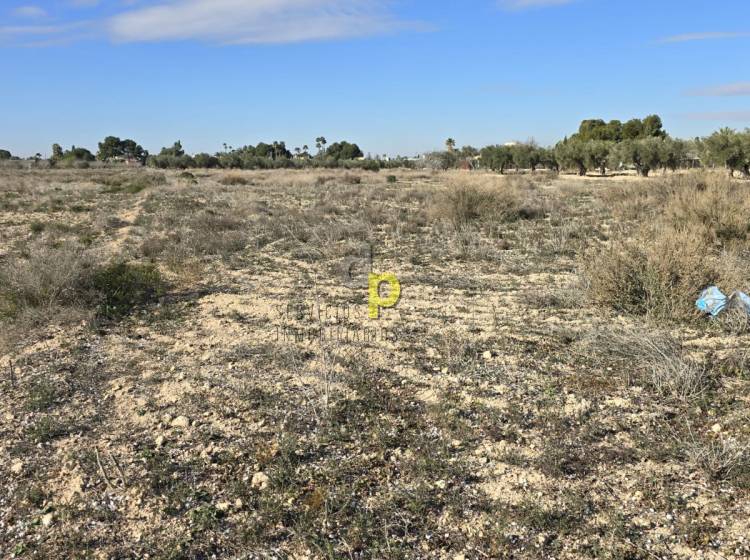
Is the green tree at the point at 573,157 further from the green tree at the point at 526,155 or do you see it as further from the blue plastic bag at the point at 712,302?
the blue plastic bag at the point at 712,302

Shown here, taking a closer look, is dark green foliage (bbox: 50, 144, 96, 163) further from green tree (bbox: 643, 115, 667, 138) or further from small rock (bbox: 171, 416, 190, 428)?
small rock (bbox: 171, 416, 190, 428)

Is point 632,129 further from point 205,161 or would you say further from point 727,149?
point 205,161

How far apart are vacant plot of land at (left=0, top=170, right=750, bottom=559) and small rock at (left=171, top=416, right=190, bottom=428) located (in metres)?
0.01

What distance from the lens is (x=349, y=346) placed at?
5707 mm

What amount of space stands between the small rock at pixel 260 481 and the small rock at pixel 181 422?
3.13 ft

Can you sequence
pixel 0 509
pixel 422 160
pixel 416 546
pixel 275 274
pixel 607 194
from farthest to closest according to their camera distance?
pixel 422 160 < pixel 607 194 < pixel 275 274 < pixel 0 509 < pixel 416 546

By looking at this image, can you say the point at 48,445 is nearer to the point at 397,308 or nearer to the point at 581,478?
the point at 581,478

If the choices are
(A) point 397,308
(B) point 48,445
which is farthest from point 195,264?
(B) point 48,445

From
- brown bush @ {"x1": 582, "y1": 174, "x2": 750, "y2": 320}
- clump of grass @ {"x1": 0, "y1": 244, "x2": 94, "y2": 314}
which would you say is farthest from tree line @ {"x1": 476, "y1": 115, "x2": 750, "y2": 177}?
clump of grass @ {"x1": 0, "y1": 244, "x2": 94, "y2": 314}

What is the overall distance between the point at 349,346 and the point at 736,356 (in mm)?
3547
